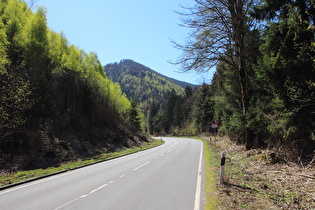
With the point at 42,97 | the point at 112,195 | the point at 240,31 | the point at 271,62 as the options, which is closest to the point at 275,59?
the point at 271,62

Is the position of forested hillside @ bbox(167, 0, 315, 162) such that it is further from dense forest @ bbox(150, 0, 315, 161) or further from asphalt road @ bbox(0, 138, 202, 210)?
asphalt road @ bbox(0, 138, 202, 210)

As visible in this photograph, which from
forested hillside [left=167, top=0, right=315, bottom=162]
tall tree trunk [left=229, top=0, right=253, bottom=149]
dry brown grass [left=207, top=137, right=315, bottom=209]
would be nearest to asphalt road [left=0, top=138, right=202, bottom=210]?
dry brown grass [left=207, top=137, right=315, bottom=209]

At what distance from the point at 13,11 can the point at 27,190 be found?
1537 cm

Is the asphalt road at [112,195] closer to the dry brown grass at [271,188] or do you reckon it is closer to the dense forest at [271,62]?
the dry brown grass at [271,188]

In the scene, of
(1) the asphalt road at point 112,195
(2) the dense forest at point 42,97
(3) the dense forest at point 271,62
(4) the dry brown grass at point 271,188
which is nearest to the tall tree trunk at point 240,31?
(3) the dense forest at point 271,62

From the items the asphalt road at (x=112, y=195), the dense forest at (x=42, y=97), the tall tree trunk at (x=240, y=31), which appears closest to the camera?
the asphalt road at (x=112, y=195)

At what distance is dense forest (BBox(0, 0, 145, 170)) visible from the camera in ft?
44.0

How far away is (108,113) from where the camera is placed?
32.2m

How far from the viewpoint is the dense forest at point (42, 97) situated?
1342 cm

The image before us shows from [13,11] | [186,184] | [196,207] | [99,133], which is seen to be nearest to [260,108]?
[186,184]

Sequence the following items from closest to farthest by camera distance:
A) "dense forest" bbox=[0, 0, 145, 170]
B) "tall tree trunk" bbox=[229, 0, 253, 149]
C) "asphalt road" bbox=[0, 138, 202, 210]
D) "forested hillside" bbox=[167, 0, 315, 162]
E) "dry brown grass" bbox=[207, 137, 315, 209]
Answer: "dry brown grass" bbox=[207, 137, 315, 209]
"asphalt road" bbox=[0, 138, 202, 210]
"forested hillside" bbox=[167, 0, 315, 162]
"tall tree trunk" bbox=[229, 0, 253, 149]
"dense forest" bbox=[0, 0, 145, 170]

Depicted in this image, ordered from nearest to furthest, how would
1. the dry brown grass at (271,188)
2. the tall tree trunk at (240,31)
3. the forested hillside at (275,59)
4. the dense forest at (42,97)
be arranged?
the dry brown grass at (271,188) < the forested hillside at (275,59) < the tall tree trunk at (240,31) < the dense forest at (42,97)

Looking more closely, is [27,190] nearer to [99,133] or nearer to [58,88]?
[58,88]

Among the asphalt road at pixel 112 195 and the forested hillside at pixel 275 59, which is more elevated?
the forested hillside at pixel 275 59
